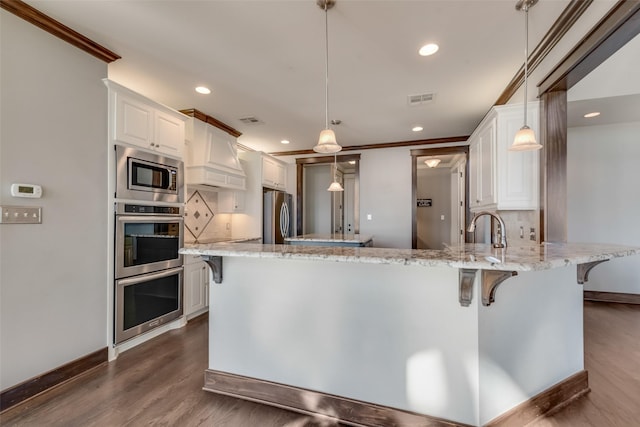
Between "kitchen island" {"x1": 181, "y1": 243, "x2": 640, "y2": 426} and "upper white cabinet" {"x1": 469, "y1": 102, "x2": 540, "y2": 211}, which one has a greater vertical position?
"upper white cabinet" {"x1": 469, "y1": 102, "x2": 540, "y2": 211}

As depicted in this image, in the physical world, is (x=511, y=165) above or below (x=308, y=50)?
below

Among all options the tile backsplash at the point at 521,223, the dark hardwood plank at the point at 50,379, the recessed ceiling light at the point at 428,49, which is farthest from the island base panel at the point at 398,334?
the recessed ceiling light at the point at 428,49

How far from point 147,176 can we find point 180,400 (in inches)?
77.1

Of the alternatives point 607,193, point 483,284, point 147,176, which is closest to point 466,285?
point 483,284

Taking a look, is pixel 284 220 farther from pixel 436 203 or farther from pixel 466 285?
pixel 436 203

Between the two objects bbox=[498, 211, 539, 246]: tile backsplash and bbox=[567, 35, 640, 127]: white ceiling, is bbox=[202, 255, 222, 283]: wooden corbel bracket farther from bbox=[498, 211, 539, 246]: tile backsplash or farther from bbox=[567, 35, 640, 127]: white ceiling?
bbox=[567, 35, 640, 127]: white ceiling

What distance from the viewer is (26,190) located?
6.05 feet

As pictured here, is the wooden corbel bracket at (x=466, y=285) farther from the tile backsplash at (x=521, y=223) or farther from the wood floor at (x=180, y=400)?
the tile backsplash at (x=521, y=223)

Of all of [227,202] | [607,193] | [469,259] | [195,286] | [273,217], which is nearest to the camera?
[469,259]

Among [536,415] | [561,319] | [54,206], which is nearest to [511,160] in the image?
[561,319]

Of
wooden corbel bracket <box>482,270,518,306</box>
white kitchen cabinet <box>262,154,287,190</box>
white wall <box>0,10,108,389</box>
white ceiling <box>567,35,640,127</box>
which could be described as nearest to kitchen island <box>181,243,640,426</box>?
wooden corbel bracket <box>482,270,518,306</box>

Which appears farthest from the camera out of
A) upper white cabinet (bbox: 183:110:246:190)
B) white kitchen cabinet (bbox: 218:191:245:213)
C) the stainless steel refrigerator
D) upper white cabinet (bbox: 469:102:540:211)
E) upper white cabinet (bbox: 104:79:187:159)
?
the stainless steel refrigerator

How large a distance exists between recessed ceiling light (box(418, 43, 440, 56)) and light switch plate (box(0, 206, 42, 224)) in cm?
307

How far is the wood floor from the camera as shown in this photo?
1.66 m
